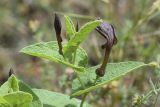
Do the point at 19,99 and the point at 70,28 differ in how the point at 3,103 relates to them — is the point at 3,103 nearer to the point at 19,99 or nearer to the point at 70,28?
the point at 19,99

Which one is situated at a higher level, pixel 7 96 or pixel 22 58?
pixel 7 96

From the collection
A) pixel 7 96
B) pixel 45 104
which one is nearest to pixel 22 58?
pixel 45 104

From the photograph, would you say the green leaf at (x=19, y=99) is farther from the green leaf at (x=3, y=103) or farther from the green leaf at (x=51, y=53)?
the green leaf at (x=51, y=53)

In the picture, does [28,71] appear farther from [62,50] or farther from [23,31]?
[62,50]

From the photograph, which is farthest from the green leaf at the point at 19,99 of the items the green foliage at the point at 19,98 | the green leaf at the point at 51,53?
the green leaf at the point at 51,53

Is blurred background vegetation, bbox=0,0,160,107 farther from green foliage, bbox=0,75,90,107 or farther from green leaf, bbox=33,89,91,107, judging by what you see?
green foliage, bbox=0,75,90,107
